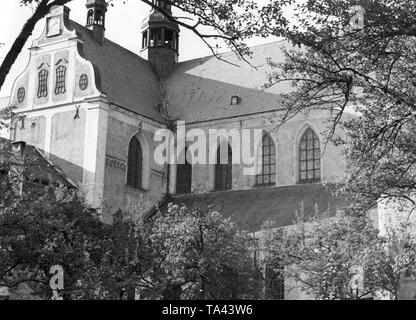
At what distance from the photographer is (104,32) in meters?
38.4

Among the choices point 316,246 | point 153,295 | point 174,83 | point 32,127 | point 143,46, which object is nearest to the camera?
point 153,295

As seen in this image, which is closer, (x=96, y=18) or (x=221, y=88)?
(x=221, y=88)

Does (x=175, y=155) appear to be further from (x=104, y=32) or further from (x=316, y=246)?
(x=316, y=246)

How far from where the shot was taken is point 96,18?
3859 centimetres

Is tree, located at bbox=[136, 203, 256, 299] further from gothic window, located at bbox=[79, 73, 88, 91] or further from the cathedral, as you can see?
gothic window, located at bbox=[79, 73, 88, 91]

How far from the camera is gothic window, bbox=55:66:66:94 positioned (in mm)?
35259

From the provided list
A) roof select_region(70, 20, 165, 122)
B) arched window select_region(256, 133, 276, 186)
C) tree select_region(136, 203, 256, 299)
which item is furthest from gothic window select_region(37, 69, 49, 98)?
tree select_region(136, 203, 256, 299)

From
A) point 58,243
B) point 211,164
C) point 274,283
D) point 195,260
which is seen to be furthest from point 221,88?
point 58,243

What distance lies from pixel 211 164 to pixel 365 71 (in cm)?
2406

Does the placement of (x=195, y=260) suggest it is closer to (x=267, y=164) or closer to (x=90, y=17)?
(x=267, y=164)

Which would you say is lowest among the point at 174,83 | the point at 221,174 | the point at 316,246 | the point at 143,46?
the point at 316,246

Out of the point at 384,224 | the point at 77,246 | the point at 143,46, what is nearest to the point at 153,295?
the point at 77,246

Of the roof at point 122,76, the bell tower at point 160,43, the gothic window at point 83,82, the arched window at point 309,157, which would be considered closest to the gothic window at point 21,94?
the gothic window at point 83,82
